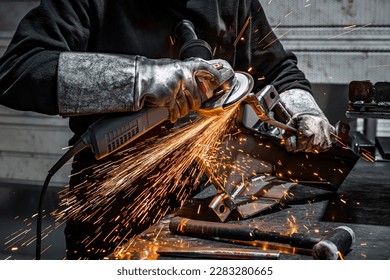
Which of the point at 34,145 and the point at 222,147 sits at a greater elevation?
the point at 222,147

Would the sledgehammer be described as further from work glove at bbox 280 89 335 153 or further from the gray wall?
the gray wall

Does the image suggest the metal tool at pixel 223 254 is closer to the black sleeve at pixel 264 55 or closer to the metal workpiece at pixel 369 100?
the metal workpiece at pixel 369 100

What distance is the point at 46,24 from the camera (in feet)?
4.60

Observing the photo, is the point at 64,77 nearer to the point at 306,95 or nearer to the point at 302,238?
the point at 302,238

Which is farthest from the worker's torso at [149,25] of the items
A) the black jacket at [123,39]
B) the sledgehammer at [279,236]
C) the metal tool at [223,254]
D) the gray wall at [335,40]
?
the gray wall at [335,40]

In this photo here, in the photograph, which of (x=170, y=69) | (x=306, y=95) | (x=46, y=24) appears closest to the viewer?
(x=170, y=69)

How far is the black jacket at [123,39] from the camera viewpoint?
1.34 m

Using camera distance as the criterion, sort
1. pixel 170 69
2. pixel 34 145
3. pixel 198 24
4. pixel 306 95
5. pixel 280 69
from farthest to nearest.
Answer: pixel 34 145 → pixel 280 69 → pixel 306 95 → pixel 198 24 → pixel 170 69

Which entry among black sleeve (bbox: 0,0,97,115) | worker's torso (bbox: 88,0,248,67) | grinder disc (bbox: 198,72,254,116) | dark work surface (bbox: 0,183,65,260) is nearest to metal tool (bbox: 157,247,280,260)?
grinder disc (bbox: 198,72,254,116)

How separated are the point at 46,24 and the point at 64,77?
0.19 meters

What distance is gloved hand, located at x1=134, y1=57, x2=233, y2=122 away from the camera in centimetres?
124
